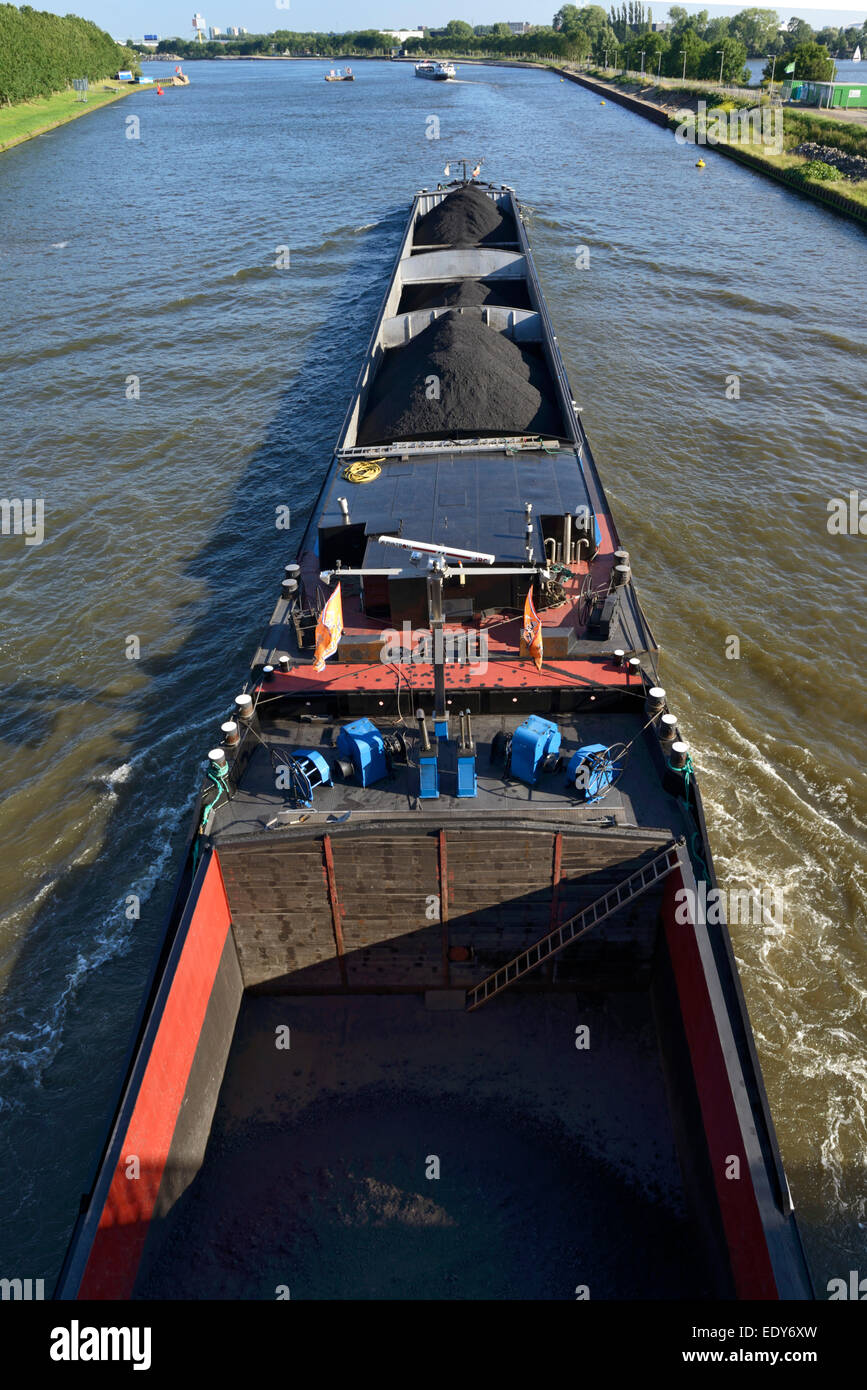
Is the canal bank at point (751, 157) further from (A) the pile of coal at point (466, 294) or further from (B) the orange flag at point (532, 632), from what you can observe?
(B) the orange flag at point (532, 632)

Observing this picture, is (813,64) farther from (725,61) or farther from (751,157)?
(751,157)

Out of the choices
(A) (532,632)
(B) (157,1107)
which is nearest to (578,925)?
(A) (532,632)

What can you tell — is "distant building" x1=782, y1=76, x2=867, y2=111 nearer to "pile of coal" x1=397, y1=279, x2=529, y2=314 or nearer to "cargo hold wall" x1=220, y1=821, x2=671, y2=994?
"pile of coal" x1=397, y1=279, x2=529, y2=314

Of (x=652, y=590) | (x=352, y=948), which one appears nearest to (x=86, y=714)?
(x=352, y=948)

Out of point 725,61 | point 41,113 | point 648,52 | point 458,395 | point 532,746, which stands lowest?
point 532,746
